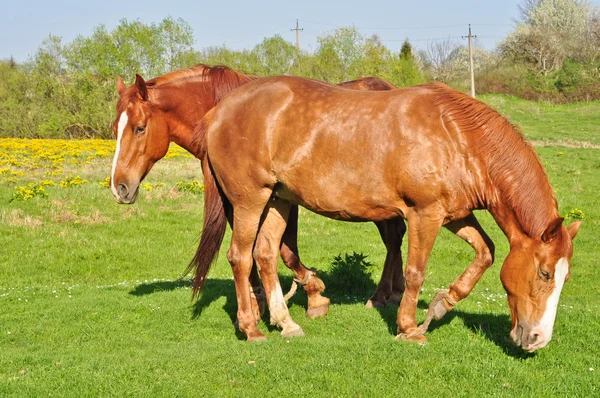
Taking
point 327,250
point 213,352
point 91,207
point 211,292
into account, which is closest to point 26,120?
point 91,207

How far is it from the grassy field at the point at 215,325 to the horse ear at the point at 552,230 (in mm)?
1042

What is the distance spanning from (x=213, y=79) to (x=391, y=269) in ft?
10.3

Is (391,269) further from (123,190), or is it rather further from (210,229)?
(123,190)

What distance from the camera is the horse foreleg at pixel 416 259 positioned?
5.52 meters

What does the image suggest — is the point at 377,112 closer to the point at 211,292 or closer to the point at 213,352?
the point at 213,352

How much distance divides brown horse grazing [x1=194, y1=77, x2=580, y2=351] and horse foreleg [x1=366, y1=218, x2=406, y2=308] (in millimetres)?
1649

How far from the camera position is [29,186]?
1617 centimetres

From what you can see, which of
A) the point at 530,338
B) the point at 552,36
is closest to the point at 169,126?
the point at 530,338

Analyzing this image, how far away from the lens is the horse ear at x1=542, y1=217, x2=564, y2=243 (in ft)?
16.0

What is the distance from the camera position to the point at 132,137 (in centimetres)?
714

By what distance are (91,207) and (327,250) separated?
19.7ft

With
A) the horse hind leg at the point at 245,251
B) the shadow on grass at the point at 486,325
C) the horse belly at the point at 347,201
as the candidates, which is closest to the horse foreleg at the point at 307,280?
the shadow on grass at the point at 486,325

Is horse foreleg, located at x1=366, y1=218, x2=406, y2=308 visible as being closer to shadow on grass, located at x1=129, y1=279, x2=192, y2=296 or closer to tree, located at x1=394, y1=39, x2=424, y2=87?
shadow on grass, located at x1=129, y1=279, x2=192, y2=296

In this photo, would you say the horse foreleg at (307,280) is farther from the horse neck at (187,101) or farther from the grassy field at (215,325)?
the horse neck at (187,101)
